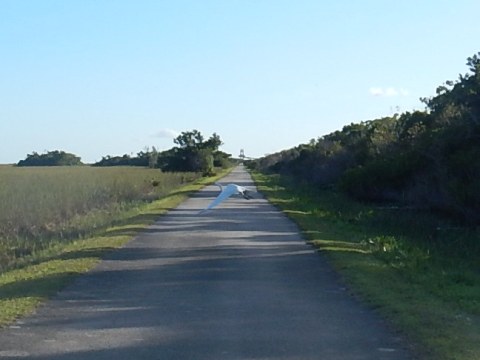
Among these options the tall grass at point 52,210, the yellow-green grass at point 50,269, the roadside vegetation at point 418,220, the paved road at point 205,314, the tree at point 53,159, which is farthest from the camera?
the tree at point 53,159

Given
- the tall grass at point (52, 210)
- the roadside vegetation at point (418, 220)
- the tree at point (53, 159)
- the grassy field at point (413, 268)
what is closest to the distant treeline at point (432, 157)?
the roadside vegetation at point (418, 220)

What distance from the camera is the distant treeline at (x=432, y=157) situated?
84.3 feet

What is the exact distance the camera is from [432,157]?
95.1 ft

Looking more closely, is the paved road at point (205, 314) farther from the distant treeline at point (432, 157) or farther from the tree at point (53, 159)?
the tree at point (53, 159)

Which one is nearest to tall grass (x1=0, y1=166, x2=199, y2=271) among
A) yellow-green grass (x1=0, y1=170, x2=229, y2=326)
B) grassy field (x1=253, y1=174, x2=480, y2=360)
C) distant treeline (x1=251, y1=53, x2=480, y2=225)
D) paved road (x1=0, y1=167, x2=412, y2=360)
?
yellow-green grass (x1=0, y1=170, x2=229, y2=326)

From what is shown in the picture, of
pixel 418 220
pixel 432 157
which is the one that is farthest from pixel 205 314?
pixel 418 220

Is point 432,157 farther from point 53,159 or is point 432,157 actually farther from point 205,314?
point 53,159

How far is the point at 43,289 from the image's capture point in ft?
45.0

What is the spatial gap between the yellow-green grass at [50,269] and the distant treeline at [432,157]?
30.3 feet

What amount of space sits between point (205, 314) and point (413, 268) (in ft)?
21.8

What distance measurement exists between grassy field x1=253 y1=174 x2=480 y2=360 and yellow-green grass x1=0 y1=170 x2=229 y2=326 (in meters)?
4.68

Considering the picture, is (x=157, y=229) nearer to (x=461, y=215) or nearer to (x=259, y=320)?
(x=461, y=215)

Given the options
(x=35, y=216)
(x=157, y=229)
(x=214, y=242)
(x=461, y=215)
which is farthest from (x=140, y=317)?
(x=35, y=216)

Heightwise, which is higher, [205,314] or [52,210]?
[52,210]
